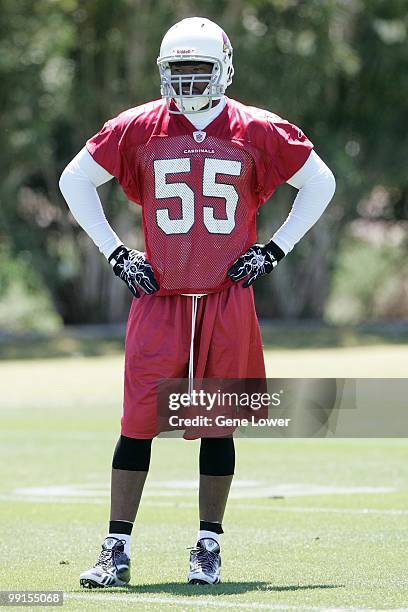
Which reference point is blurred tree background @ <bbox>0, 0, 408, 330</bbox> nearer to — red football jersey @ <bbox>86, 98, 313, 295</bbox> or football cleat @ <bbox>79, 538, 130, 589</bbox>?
red football jersey @ <bbox>86, 98, 313, 295</bbox>

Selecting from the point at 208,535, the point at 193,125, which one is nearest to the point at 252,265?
the point at 193,125

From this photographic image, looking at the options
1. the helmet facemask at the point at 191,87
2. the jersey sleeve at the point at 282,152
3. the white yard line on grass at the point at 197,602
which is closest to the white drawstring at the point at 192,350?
the jersey sleeve at the point at 282,152

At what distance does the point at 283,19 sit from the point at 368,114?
4130 millimetres

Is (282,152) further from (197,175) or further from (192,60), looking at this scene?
(192,60)

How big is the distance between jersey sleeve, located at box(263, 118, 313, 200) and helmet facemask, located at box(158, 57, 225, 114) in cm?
29

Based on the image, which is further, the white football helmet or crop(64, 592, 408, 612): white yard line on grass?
the white football helmet

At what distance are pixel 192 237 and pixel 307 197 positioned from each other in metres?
0.60

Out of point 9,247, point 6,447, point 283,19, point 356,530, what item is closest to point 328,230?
point 283,19

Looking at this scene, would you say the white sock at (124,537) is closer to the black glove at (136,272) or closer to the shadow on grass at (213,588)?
the shadow on grass at (213,588)

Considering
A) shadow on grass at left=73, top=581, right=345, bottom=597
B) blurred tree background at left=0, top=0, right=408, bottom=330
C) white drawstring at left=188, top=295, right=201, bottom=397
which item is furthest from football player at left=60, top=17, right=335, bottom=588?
blurred tree background at left=0, top=0, right=408, bottom=330

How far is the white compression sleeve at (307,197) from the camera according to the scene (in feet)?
22.0

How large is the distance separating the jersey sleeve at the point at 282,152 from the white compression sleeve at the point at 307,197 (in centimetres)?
5

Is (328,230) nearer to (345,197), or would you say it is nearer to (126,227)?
(345,197)

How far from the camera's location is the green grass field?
6043 millimetres
